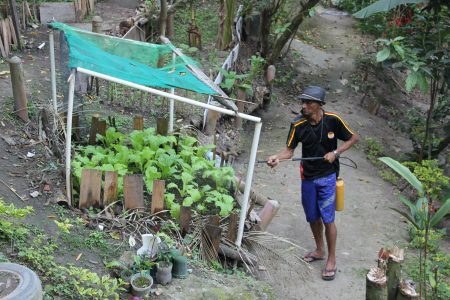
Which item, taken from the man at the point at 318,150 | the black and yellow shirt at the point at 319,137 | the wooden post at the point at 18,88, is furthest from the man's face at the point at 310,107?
the wooden post at the point at 18,88

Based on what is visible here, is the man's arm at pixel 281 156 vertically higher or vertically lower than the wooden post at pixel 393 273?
lower

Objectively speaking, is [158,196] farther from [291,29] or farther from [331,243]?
[291,29]

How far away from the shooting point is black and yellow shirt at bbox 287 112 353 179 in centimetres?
518

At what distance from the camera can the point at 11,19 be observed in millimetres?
8383

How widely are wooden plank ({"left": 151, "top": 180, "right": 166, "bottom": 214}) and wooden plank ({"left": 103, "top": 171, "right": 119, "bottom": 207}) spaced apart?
0.38 m

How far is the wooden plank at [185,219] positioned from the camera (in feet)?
16.6

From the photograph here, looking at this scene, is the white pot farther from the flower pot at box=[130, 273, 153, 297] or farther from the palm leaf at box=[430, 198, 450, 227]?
the palm leaf at box=[430, 198, 450, 227]

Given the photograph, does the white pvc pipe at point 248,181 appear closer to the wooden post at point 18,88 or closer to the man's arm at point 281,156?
the man's arm at point 281,156

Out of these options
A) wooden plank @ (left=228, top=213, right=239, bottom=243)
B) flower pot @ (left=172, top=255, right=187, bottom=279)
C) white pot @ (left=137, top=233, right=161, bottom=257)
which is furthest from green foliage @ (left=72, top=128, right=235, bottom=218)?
flower pot @ (left=172, top=255, right=187, bottom=279)

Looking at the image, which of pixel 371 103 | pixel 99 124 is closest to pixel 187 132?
pixel 99 124

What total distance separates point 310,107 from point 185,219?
1.59 m

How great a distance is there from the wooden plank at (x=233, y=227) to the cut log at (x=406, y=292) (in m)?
2.06

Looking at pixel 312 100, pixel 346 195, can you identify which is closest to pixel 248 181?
pixel 312 100

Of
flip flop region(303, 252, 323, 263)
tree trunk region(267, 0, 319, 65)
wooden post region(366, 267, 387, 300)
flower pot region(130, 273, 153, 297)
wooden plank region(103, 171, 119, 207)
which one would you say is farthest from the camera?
tree trunk region(267, 0, 319, 65)
